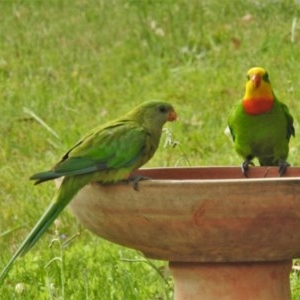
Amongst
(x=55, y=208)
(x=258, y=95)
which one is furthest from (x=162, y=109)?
(x=258, y=95)

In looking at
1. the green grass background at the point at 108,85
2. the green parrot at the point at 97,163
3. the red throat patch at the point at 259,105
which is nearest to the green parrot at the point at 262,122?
the red throat patch at the point at 259,105

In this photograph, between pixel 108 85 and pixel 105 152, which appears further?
pixel 108 85

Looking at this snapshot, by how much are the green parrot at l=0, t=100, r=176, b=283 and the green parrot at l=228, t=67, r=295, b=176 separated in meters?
0.94

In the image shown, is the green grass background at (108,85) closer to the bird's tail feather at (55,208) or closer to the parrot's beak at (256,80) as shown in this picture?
the parrot's beak at (256,80)

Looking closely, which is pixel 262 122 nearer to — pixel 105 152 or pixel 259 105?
pixel 259 105

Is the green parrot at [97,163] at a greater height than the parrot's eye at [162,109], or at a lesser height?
lesser

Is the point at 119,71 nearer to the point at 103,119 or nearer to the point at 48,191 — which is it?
the point at 103,119

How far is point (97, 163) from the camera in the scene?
3117 millimetres

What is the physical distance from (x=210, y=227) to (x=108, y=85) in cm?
439

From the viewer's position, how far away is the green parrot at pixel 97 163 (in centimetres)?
310

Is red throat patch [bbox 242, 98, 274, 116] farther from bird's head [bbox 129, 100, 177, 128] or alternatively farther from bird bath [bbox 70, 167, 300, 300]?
bird bath [bbox 70, 167, 300, 300]

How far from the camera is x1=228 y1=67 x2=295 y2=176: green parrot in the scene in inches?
161

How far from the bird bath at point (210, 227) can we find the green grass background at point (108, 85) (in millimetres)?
968

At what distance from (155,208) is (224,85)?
154 inches
